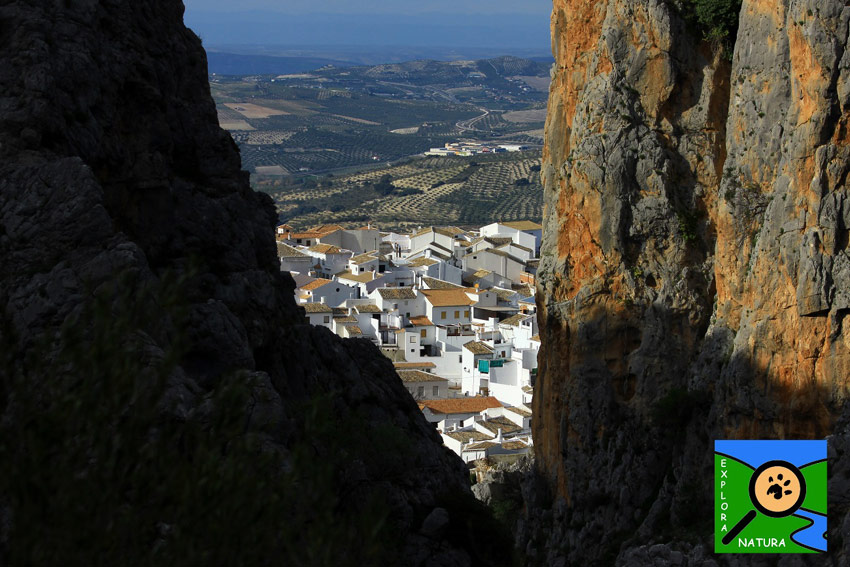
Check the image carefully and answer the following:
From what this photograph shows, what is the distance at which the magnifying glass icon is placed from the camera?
60.8ft

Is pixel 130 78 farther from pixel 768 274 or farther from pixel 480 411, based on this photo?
pixel 480 411

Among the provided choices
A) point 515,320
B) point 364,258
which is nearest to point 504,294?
point 515,320

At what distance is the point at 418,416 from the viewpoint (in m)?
22.3

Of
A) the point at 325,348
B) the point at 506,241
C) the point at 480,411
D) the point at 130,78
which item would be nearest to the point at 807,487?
the point at 325,348

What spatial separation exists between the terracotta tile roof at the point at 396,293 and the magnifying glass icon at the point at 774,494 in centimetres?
5139

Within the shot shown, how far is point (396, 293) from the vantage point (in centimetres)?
7056

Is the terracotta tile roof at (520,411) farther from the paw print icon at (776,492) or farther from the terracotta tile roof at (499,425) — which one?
the paw print icon at (776,492)

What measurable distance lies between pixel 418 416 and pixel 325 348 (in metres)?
2.59

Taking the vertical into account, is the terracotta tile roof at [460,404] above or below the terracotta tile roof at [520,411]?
below

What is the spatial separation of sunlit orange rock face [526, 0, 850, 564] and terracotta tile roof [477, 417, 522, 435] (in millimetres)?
18635

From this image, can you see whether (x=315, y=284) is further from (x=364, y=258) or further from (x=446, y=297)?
(x=364, y=258)

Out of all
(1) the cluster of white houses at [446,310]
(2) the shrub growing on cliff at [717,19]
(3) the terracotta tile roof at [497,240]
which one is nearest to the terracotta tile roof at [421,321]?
(1) the cluster of white houses at [446,310]

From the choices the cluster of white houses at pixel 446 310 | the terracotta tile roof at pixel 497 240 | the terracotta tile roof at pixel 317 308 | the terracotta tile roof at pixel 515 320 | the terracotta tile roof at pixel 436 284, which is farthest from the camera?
the terracotta tile roof at pixel 497 240

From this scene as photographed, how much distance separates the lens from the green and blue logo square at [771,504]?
18562 mm
